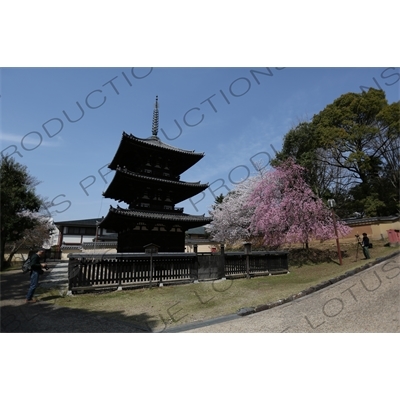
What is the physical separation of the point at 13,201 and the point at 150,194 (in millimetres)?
7517

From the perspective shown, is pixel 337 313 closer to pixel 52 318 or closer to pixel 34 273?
pixel 52 318

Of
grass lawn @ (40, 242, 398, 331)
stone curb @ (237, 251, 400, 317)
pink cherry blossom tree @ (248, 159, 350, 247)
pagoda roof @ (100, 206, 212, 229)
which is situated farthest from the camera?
pink cherry blossom tree @ (248, 159, 350, 247)

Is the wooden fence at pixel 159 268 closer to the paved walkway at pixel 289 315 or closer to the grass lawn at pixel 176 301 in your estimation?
the grass lawn at pixel 176 301

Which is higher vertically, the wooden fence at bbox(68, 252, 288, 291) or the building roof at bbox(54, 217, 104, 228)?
the building roof at bbox(54, 217, 104, 228)

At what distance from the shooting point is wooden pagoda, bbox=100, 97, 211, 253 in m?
12.4

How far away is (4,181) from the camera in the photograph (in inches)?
252

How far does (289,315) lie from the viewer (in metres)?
5.12

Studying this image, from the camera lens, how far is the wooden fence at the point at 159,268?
8398mm

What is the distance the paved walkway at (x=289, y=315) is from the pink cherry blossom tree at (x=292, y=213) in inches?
320

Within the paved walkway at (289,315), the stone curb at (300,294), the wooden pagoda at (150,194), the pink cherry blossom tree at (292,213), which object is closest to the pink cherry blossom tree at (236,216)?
the pink cherry blossom tree at (292,213)

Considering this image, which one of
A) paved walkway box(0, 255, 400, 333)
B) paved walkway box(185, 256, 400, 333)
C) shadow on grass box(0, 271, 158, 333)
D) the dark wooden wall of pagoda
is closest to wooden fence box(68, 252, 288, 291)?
shadow on grass box(0, 271, 158, 333)

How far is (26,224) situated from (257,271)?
991cm

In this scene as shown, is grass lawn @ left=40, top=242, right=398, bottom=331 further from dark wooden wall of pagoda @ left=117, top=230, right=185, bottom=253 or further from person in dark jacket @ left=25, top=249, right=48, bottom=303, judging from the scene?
dark wooden wall of pagoda @ left=117, top=230, right=185, bottom=253

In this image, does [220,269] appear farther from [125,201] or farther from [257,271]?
[125,201]
